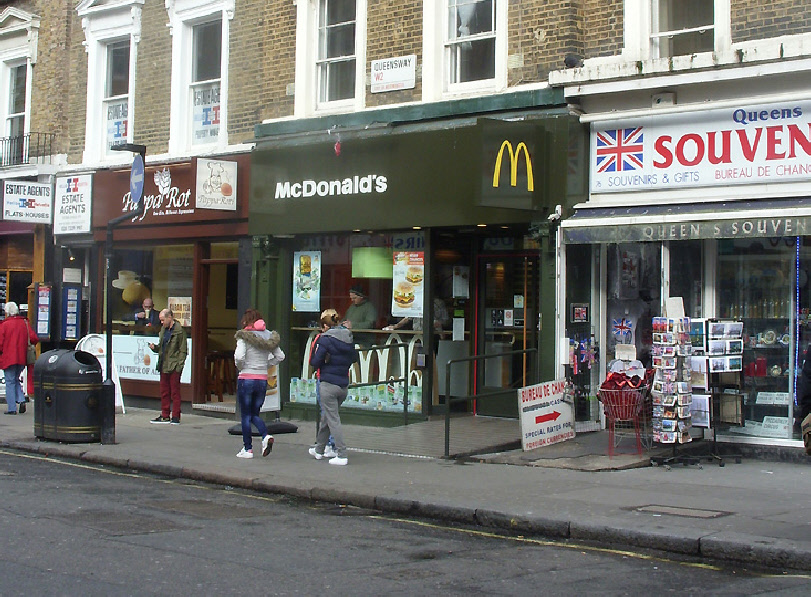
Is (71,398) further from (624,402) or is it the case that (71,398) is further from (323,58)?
(624,402)

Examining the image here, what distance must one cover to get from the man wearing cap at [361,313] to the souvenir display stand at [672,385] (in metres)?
5.27

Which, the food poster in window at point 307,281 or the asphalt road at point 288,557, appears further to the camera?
the food poster in window at point 307,281

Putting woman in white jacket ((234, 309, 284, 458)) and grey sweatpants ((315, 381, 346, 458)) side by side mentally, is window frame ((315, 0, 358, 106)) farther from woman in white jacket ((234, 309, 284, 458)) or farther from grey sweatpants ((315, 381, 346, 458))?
grey sweatpants ((315, 381, 346, 458))

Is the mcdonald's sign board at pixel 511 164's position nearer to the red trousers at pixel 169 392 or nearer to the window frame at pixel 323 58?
the window frame at pixel 323 58

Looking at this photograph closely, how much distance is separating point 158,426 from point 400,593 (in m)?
10.5

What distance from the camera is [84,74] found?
20.6 metres

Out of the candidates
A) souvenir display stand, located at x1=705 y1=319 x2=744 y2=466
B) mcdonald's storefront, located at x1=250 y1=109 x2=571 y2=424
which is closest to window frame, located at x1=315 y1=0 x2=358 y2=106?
mcdonald's storefront, located at x1=250 y1=109 x2=571 y2=424

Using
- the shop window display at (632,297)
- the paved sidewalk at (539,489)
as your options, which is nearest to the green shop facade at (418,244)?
the shop window display at (632,297)

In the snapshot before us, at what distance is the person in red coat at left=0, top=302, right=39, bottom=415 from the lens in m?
17.9

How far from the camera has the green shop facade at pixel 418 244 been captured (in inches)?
547

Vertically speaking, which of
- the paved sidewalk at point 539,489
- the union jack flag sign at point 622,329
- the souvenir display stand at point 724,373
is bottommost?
the paved sidewalk at point 539,489

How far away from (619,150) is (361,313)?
485cm

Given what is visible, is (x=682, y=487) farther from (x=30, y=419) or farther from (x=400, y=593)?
(x=30, y=419)

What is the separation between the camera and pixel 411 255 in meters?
15.5
